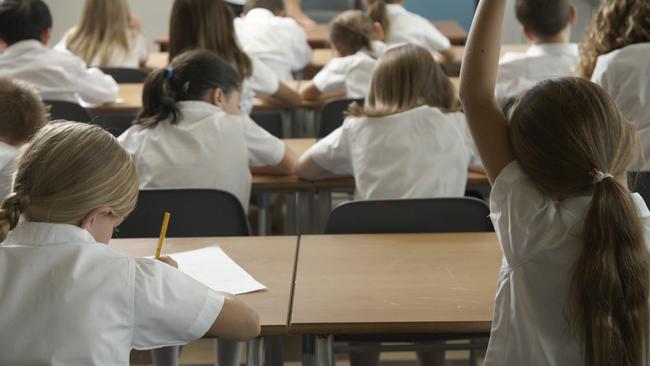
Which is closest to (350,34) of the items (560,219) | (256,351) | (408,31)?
(408,31)

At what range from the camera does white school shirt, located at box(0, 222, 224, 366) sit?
4.76 ft

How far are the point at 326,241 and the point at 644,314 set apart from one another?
901 mm

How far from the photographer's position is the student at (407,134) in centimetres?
277

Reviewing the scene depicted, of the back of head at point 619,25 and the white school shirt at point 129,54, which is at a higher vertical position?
the back of head at point 619,25

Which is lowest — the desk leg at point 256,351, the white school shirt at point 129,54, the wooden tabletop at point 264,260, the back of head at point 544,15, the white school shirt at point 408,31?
the desk leg at point 256,351

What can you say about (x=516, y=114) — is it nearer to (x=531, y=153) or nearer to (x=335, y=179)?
(x=531, y=153)

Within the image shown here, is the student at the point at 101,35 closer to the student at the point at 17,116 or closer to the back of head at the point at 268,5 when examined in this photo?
the back of head at the point at 268,5

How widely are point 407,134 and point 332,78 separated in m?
1.73

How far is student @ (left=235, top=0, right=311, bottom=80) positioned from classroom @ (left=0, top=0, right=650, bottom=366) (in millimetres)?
1119

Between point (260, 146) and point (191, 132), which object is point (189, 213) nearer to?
point (191, 132)

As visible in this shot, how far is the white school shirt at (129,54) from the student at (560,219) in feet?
12.3

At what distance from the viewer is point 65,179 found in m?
1.48

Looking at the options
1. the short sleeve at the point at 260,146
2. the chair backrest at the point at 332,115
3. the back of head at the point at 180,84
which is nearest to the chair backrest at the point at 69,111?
the back of head at the point at 180,84

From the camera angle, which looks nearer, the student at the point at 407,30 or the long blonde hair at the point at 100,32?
the long blonde hair at the point at 100,32
